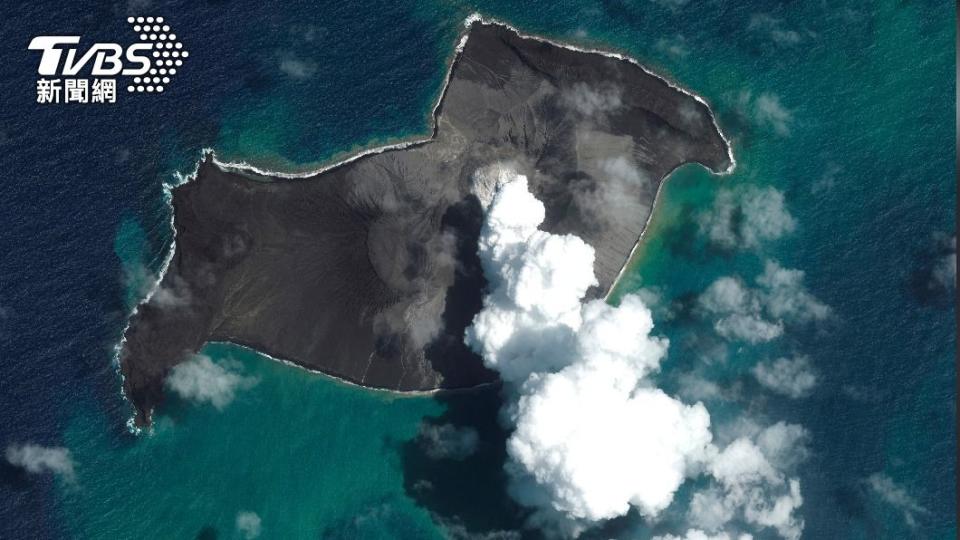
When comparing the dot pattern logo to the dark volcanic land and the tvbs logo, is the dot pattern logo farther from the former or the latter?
the dark volcanic land

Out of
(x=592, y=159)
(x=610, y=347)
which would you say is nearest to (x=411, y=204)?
(x=592, y=159)

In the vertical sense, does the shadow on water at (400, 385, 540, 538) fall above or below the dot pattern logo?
below

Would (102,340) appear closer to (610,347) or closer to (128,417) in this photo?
(128,417)

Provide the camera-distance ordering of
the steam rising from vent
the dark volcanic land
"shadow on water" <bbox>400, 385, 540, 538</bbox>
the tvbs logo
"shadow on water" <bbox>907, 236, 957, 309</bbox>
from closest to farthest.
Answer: the steam rising from vent
"shadow on water" <bbox>400, 385, 540, 538</bbox>
the dark volcanic land
"shadow on water" <bbox>907, 236, 957, 309</bbox>
the tvbs logo

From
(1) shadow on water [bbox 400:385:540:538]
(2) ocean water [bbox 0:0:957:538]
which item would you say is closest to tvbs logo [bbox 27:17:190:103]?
(2) ocean water [bbox 0:0:957:538]

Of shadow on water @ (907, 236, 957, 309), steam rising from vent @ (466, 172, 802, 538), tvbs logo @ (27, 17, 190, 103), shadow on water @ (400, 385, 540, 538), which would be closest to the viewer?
steam rising from vent @ (466, 172, 802, 538)
